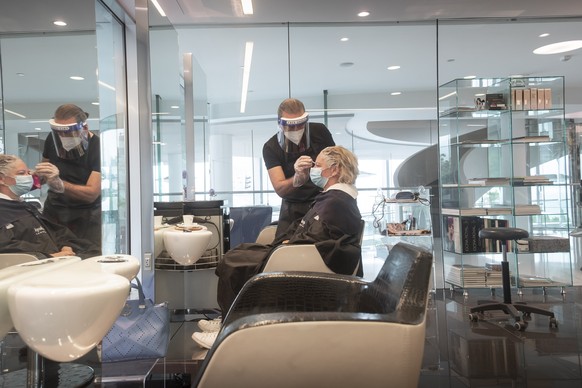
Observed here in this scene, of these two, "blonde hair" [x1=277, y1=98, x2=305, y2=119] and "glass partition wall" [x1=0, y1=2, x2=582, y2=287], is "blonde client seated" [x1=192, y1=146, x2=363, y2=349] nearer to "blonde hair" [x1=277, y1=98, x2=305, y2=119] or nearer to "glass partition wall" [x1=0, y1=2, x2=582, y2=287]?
"blonde hair" [x1=277, y1=98, x2=305, y2=119]

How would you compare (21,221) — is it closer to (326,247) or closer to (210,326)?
(326,247)

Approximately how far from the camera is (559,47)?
5.15m

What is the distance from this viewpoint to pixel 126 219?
3.81m

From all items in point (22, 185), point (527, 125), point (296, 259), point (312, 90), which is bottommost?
point (296, 259)

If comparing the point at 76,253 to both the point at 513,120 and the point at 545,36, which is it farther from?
the point at 545,36

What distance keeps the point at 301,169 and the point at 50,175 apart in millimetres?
1727

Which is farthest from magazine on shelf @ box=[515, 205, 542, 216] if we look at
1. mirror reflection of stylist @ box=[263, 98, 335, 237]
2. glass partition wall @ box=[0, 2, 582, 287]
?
mirror reflection of stylist @ box=[263, 98, 335, 237]

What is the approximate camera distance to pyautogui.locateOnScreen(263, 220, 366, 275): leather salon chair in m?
2.08

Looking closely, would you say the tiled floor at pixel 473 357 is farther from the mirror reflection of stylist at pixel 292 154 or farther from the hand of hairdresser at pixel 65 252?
the mirror reflection of stylist at pixel 292 154

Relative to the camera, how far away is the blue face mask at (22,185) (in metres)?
1.21

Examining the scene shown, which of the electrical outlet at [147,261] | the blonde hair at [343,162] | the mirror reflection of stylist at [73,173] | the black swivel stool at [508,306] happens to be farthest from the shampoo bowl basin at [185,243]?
the black swivel stool at [508,306]

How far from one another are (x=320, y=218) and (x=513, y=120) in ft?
10.6

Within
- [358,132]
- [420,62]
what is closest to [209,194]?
[358,132]

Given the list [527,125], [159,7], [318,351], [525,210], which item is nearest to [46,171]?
[318,351]
